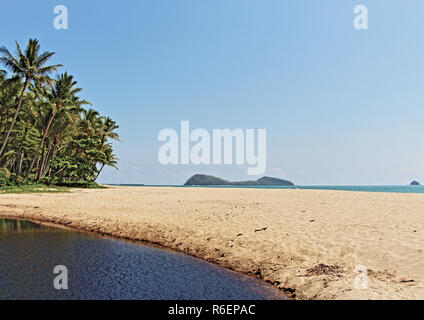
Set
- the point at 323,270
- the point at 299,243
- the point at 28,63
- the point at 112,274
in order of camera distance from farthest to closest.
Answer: the point at 28,63
the point at 299,243
the point at 112,274
the point at 323,270

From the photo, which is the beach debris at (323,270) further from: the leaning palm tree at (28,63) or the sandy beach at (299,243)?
the leaning palm tree at (28,63)

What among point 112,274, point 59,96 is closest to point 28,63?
point 59,96

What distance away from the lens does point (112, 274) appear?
24.0 ft

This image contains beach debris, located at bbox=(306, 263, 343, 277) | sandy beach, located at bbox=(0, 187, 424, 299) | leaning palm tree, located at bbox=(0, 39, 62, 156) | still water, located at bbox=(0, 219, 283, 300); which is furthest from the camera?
leaning palm tree, located at bbox=(0, 39, 62, 156)

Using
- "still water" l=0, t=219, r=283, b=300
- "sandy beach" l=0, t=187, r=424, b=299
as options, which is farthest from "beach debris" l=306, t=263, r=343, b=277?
"still water" l=0, t=219, r=283, b=300

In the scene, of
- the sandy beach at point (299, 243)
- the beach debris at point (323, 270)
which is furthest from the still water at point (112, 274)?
the beach debris at point (323, 270)

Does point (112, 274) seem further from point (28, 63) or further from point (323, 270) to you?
point (28, 63)

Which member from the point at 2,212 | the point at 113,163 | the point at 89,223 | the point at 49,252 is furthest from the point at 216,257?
the point at 113,163

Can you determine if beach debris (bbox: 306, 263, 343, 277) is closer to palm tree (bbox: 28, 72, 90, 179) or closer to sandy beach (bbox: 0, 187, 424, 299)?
sandy beach (bbox: 0, 187, 424, 299)

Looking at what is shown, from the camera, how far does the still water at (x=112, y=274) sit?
6.09 metres

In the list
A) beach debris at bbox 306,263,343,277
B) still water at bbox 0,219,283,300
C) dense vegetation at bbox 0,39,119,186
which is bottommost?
still water at bbox 0,219,283,300

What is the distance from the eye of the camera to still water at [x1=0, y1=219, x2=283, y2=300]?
6.09m
